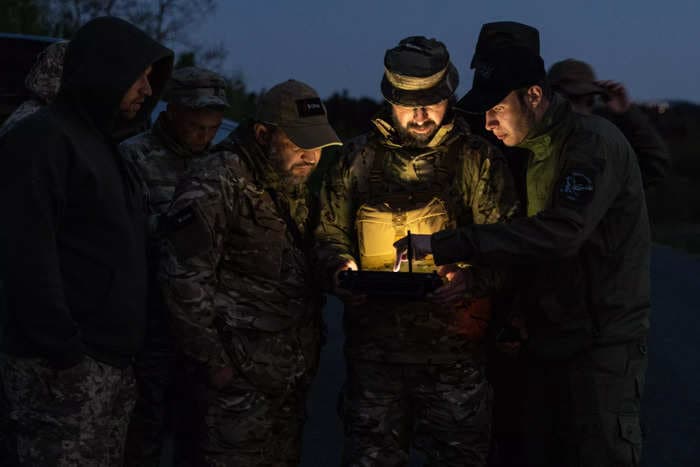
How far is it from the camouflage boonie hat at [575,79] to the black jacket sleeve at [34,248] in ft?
9.86

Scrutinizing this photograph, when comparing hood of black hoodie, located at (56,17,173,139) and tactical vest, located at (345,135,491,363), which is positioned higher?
hood of black hoodie, located at (56,17,173,139)

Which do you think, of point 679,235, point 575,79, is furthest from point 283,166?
point 679,235

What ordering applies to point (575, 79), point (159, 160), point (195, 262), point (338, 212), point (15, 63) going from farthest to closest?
point (15, 63) < point (575, 79) < point (159, 160) < point (338, 212) < point (195, 262)

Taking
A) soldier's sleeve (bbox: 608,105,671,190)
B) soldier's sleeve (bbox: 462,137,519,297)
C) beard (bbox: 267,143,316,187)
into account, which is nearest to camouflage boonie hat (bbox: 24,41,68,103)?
beard (bbox: 267,143,316,187)

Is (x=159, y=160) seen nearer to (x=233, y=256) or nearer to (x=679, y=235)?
(x=233, y=256)

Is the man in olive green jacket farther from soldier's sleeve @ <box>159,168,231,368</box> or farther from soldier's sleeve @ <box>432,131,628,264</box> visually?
soldier's sleeve @ <box>159,168,231,368</box>

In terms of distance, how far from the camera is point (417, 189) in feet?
14.2

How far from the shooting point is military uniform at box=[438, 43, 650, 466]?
3887 millimetres

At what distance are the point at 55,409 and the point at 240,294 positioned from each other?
3.37 ft

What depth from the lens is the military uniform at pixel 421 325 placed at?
425 cm

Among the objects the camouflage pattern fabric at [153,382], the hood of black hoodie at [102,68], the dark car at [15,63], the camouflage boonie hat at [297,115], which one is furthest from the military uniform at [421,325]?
the dark car at [15,63]

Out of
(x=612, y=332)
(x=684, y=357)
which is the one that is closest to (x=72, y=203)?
(x=612, y=332)

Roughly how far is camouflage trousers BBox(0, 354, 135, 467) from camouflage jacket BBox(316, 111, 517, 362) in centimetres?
127

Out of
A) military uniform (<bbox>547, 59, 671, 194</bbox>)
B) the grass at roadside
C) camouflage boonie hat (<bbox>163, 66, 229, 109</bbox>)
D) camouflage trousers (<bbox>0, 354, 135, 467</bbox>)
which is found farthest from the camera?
the grass at roadside
